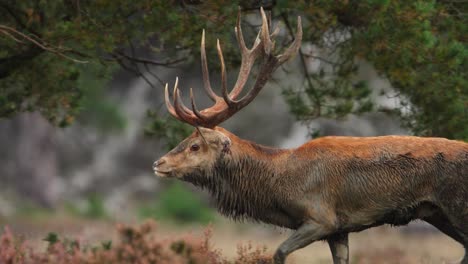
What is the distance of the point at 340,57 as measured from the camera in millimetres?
11812

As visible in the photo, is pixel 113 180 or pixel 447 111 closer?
pixel 447 111

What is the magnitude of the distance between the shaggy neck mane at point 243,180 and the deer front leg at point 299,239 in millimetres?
449

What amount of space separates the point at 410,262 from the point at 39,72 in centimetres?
506

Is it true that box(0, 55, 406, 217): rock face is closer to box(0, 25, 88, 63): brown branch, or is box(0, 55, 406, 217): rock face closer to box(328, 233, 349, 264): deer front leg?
box(0, 25, 88, 63): brown branch

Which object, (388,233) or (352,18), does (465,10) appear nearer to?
(352,18)

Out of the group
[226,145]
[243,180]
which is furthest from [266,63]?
[243,180]

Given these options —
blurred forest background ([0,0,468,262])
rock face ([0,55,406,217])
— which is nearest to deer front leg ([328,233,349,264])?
blurred forest background ([0,0,468,262])

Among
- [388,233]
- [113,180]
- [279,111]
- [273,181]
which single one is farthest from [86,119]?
[273,181]

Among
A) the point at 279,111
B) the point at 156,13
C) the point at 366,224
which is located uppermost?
the point at 279,111

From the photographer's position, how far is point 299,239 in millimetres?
8734

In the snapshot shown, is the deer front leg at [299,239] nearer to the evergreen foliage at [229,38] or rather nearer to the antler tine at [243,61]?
the antler tine at [243,61]

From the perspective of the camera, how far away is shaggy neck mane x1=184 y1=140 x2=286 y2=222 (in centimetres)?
918

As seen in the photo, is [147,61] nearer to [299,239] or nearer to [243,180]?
[243,180]

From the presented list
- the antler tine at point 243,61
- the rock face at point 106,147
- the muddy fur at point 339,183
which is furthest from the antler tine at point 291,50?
the rock face at point 106,147
